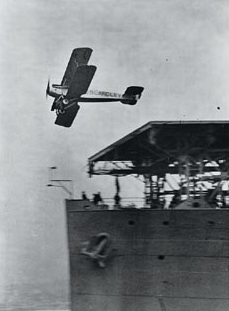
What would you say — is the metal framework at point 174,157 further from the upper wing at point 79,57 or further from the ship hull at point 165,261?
the upper wing at point 79,57

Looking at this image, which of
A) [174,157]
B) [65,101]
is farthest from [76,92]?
[174,157]

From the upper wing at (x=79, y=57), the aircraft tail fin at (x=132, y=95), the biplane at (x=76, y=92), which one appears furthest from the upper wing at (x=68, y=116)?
the aircraft tail fin at (x=132, y=95)

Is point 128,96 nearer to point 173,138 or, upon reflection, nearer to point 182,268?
point 173,138

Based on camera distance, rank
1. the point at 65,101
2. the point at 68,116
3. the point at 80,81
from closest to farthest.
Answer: the point at 80,81 → the point at 65,101 → the point at 68,116

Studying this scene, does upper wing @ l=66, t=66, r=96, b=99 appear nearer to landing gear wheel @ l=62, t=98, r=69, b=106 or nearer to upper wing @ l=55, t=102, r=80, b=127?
landing gear wheel @ l=62, t=98, r=69, b=106

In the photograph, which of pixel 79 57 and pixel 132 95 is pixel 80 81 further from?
pixel 132 95

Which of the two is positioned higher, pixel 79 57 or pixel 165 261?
pixel 79 57

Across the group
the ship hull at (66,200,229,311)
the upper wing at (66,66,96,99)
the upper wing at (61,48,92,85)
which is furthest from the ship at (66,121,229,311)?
the upper wing at (61,48,92,85)
